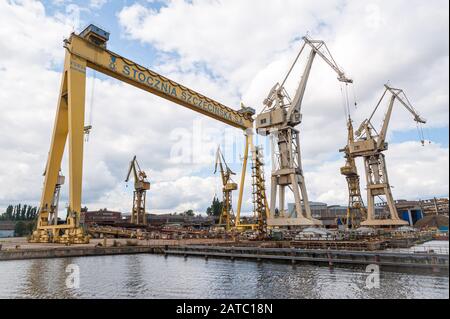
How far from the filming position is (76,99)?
2814 cm

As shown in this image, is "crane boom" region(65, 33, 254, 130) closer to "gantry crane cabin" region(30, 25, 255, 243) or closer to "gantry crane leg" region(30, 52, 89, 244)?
"gantry crane cabin" region(30, 25, 255, 243)

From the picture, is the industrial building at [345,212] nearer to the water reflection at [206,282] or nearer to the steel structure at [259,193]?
the steel structure at [259,193]

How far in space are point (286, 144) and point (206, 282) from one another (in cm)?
2400

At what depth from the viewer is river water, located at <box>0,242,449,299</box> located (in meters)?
12.5

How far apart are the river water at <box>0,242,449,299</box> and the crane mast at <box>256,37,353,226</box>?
1412cm

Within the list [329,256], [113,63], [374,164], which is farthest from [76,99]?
[374,164]

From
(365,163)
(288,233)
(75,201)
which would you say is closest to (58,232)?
(75,201)

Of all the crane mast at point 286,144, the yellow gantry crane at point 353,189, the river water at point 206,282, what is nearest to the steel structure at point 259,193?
the crane mast at point 286,144

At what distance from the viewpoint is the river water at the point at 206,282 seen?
1253 centimetres

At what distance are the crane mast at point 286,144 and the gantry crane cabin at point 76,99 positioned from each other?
10.6 metres

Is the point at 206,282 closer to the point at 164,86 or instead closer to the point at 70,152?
the point at 70,152

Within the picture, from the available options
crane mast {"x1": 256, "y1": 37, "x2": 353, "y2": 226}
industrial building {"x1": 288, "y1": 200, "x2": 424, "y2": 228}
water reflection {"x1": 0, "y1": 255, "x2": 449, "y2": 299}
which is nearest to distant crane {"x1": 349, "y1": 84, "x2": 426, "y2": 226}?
industrial building {"x1": 288, "y1": 200, "x2": 424, "y2": 228}
